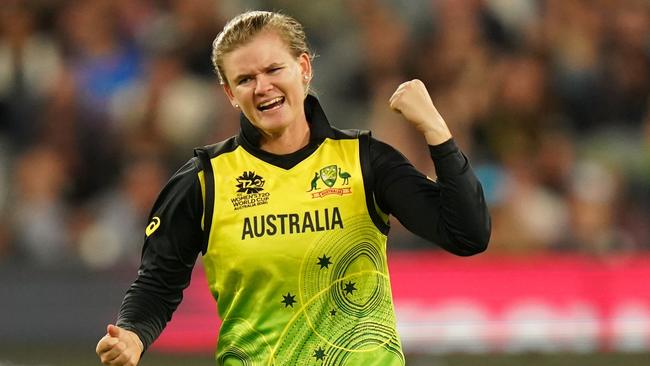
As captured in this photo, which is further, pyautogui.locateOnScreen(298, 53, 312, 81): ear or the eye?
pyautogui.locateOnScreen(298, 53, 312, 81): ear

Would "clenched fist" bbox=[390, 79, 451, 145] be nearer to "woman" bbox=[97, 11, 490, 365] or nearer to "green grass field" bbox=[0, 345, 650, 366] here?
"woman" bbox=[97, 11, 490, 365]

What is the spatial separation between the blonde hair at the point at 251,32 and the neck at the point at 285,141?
22 centimetres

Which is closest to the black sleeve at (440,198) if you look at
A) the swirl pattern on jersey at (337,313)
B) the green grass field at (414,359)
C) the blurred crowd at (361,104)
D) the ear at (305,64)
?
the swirl pattern on jersey at (337,313)

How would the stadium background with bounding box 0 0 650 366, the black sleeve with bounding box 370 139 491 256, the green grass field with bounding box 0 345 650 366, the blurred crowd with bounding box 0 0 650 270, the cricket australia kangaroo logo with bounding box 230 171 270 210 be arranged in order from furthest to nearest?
the blurred crowd with bounding box 0 0 650 270 < the stadium background with bounding box 0 0 650 366 < the green grass field with bounding box 0 345 650 366 < the cricket australia kangaroo logo with bounding box 230 171 270 210 < the black sleeve with bounding box 370 139 491 256

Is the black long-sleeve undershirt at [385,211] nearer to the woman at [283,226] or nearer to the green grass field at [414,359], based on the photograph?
the woman at [283,226]

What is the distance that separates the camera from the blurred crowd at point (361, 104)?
9383 mm

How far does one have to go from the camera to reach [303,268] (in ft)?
12.9

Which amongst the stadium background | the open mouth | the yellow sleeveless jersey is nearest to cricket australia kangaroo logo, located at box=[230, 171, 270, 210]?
the yellow sleeveless jersey

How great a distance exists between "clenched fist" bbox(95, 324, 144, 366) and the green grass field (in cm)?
438

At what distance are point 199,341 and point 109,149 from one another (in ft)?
6.30

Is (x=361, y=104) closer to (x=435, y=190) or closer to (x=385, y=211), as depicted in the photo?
(x=385, y=211)

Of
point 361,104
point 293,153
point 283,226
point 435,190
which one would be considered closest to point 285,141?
point 293,153

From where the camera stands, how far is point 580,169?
31.8ft

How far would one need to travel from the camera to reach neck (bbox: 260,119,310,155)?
4055mm
